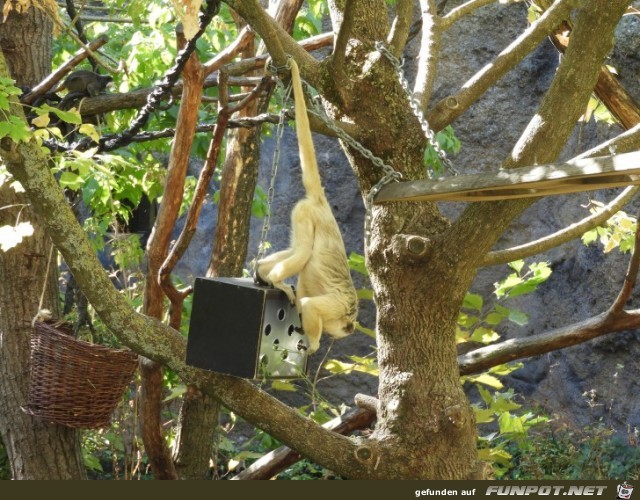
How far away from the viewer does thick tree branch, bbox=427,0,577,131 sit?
10.4ft

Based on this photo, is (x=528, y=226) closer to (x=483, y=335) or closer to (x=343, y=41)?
(x=483, y=335)

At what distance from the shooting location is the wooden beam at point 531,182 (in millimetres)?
2264

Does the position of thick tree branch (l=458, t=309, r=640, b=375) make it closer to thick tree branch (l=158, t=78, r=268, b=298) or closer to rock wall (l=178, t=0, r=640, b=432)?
thick tree branch (l=158, t=78, r=268, b=298)

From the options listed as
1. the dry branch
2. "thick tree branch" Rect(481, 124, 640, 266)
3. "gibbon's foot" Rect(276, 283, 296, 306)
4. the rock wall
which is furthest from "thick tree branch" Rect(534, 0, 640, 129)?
the rock wall

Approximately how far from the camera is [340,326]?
361 cm

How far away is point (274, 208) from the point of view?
816cm

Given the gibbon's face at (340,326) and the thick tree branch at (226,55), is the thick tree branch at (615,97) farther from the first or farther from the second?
the gibbon's face at (340,326)

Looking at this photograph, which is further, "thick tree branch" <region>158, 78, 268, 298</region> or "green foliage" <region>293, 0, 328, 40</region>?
"green foliage" <region>293, 0, 328, 40</region>

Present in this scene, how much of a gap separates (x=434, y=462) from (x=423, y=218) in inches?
34.6

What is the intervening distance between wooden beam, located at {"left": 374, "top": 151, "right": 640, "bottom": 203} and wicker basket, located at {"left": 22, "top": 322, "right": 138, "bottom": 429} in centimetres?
161

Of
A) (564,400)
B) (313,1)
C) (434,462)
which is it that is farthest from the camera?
(564,400)

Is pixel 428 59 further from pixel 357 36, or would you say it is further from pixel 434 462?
pixel 434 462

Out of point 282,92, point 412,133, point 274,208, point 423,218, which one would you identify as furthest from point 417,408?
point 274,208

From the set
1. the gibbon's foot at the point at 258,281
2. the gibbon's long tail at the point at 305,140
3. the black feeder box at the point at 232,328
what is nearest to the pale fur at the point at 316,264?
the gibbon's long tail at the point at 305,140
